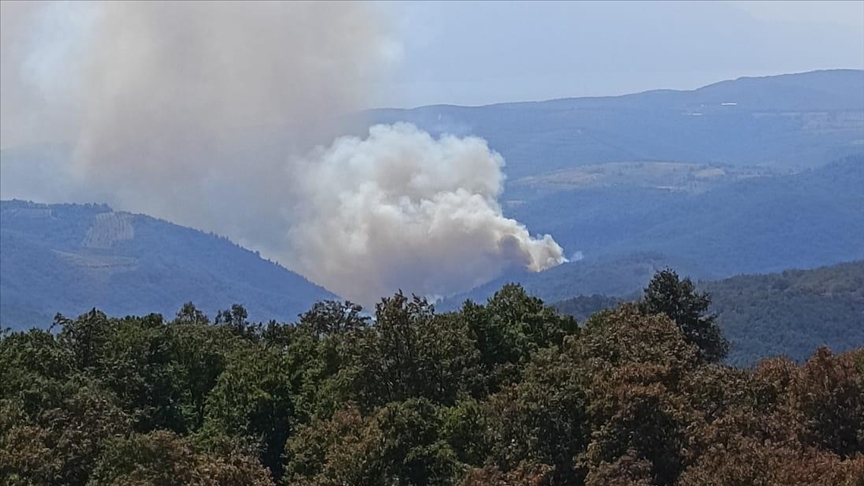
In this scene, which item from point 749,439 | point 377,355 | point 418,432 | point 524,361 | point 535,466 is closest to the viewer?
point 749,439

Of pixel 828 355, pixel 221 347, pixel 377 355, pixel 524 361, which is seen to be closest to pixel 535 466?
pixel 828 355

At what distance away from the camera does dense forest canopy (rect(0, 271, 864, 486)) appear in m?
34.1

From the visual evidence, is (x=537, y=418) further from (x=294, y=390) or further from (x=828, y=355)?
(x=294, y=390)

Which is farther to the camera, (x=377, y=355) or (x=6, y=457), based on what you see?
(x=377, y=355)

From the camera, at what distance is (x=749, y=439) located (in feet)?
107

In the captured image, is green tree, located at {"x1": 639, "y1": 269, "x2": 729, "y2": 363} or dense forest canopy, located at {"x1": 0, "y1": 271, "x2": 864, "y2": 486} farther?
green tree, located at {"x1": 639, "y1": 269, "x2": 729, "y2": 363}

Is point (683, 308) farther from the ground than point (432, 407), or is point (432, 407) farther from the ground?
point (683, 308)

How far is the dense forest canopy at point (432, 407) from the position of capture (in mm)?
34125

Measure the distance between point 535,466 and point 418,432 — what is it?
4.88 m

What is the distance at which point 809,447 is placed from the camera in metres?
33.5

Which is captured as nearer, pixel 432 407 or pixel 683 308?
pixel 432 407

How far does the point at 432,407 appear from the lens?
1609 inches

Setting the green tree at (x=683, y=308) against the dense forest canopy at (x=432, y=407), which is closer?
the dense forest canopy at (x=432, y=407)

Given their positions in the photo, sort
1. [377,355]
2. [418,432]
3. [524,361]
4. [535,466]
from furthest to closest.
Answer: [524,361], [377,355], [418,432], [535,466]
